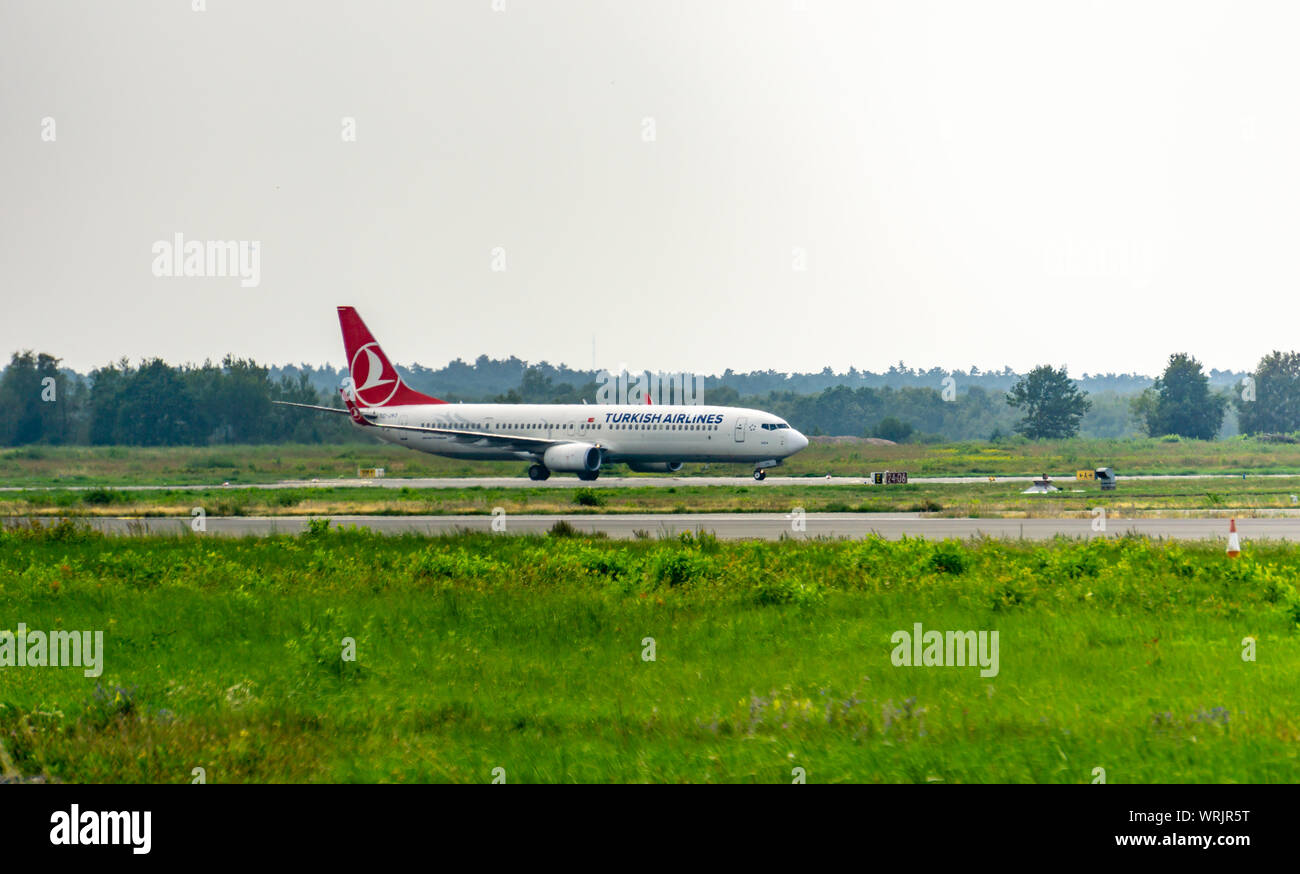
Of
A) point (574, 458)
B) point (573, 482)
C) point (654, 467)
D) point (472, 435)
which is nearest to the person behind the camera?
point (574, 458)

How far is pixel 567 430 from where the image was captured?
55.2 meters

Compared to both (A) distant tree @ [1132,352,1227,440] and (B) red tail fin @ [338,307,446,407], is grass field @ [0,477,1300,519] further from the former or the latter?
(A) distant tree @ [1132,352,1227,440]

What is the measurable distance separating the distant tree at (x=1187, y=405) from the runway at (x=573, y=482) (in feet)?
194

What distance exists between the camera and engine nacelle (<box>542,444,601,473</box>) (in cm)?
5266

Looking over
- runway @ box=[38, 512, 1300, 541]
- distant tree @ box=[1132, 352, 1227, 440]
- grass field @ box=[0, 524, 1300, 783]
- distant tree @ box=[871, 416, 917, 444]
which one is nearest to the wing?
runway @ box=[38, 512, 1300, 541]

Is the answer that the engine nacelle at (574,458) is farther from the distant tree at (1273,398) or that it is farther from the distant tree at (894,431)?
the distant tree at (1273,398)

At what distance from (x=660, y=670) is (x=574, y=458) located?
133ft

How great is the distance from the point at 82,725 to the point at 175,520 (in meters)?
27.8

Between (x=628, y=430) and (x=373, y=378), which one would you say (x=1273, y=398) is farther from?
(x=373, y=378)

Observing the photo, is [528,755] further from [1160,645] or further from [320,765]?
[1160,645]

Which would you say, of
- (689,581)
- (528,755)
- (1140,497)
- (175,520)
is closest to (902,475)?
(1140,497)

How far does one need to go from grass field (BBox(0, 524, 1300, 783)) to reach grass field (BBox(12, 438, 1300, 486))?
121 ft

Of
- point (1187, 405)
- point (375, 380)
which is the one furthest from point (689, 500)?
point (1187, 405)

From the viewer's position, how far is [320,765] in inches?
346
